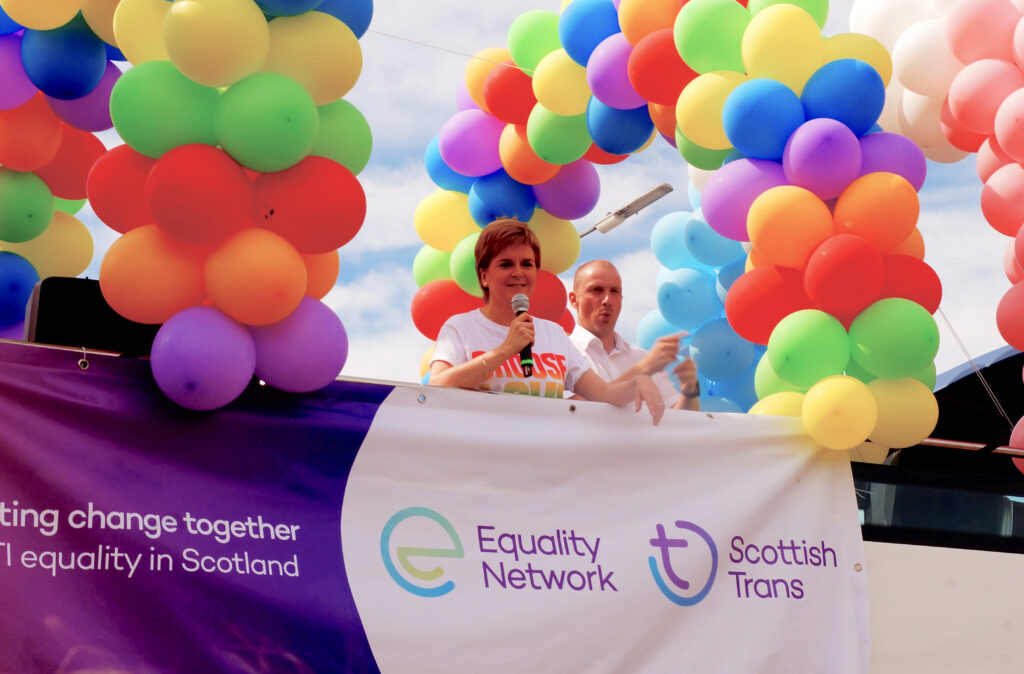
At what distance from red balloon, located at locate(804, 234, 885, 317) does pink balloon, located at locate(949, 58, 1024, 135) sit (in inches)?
43.0

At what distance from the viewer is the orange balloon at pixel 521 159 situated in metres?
5.16

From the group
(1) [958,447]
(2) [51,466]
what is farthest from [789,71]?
(2) [51,466]

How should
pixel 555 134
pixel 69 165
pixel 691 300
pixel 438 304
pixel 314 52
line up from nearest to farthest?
1. pixel 314 52
2. pixel 69 165
3. pixel 555 134
4. pixel 438 304
5. pixel 691 300

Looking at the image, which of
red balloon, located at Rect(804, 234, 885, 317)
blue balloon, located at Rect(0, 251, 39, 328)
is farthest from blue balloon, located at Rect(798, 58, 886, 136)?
blue balloon, located at Rect(0, 251, 39, 328)

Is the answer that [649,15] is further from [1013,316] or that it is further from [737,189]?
[1013,316]

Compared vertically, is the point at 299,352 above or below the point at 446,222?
below

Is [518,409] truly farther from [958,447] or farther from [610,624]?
[958,447]

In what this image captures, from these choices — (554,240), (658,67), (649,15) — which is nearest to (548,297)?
(554,240)

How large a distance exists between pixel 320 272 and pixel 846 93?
199cm

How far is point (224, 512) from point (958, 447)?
250 cm

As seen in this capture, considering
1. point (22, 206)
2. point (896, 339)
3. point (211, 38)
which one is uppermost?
point (22, 206)

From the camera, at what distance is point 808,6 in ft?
14.2

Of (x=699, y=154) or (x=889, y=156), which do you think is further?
(x=699, y=154)

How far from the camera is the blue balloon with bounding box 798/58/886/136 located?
3.96 metres
